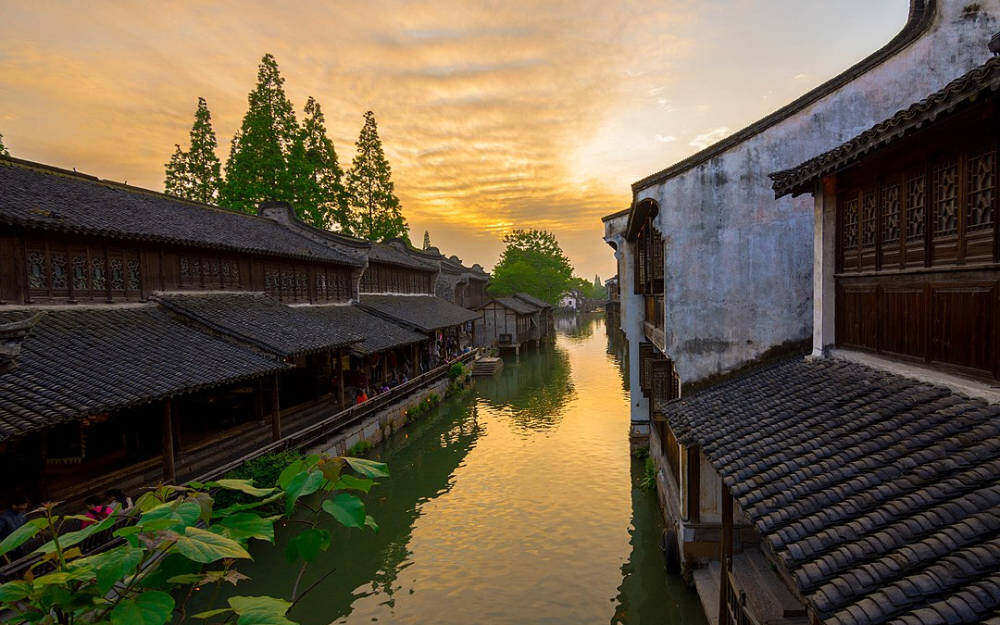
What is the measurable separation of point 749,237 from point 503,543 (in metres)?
9.11

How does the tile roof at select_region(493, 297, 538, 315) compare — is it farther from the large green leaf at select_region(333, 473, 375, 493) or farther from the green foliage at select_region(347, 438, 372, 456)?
the large green leaf at select_region(333, 473, 375, 493)

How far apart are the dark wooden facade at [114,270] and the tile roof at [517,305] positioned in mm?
27720

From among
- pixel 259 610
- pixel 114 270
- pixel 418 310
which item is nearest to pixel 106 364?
pixel 114 270

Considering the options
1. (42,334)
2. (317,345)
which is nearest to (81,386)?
(42,334)

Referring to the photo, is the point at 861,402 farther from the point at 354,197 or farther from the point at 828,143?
the point at 354,197

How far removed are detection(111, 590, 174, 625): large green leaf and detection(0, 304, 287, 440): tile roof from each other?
802 cm

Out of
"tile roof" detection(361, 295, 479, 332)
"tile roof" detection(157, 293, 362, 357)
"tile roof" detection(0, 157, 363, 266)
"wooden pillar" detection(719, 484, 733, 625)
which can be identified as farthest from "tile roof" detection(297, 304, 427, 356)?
"wooden pillar" detection(719, 484, 733, 625)

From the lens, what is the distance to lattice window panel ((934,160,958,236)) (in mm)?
5578

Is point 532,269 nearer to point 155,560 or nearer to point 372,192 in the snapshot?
point 372,192

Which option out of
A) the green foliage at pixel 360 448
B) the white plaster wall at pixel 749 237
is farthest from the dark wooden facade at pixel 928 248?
the green foliage at pixel 360 448

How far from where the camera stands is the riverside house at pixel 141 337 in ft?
32.8

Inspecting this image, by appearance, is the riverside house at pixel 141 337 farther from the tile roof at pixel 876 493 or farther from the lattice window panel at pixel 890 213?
the lattice window panel at pixel 890 213

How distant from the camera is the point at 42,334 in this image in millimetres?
10820

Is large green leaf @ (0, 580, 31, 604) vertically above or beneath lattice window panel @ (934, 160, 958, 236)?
beneath
